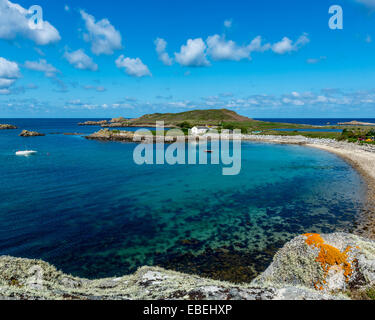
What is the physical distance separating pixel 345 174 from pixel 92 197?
150ft

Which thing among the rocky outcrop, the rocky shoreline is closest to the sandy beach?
the rocky shoreline

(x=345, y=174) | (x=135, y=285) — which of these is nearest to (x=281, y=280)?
(x=135, y=285)

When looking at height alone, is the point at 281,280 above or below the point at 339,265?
below

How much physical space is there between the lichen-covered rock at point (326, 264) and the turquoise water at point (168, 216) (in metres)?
4.94

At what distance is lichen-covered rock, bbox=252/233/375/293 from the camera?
28.5ft

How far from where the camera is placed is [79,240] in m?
20.2

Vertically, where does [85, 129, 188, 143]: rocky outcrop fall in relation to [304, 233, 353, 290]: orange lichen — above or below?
above

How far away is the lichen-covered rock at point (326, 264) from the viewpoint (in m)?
8.69

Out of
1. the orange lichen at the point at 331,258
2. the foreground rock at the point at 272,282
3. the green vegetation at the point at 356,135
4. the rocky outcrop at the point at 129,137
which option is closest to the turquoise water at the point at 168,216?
the foreground rock at the point at 272,282

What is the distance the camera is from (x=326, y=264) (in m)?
9.59

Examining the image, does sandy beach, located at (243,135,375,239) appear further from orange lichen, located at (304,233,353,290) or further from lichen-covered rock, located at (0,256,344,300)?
lichen-covered rock, located at (0,256,344,300)

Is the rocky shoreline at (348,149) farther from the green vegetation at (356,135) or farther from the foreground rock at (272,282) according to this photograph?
the foreground rock at (272,282)
